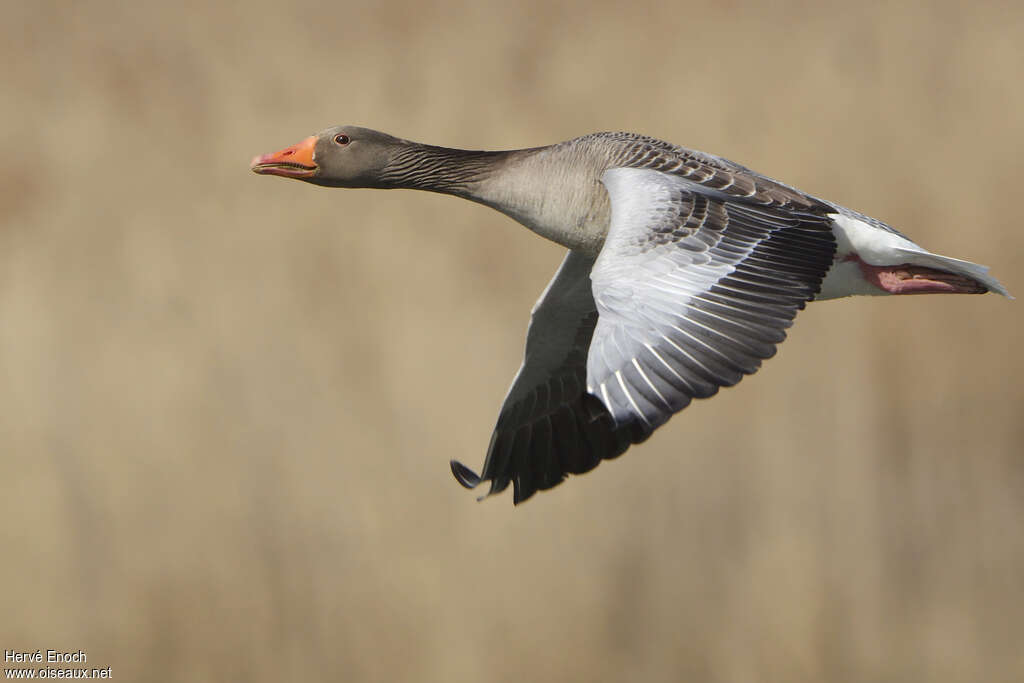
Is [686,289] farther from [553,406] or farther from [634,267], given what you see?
[553,406]

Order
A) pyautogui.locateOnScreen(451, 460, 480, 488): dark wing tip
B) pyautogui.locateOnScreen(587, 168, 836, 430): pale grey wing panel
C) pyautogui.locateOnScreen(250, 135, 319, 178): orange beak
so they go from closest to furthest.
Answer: pyautogui.locateOnScreen(587, 168, 836, 430): pale grey wing panel, pyautogui.locateOnScreen(451, 460, 480, 488): dark wing tip, pyautogui.locateOnScreen(250, 135, 319, 178): orange beak

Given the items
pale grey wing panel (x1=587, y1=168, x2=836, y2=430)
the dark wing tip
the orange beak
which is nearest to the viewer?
pale grey wing panel (x1=587, y1=168, x2=836, y2=430)

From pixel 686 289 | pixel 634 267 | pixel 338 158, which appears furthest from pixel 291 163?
pixel 686 289

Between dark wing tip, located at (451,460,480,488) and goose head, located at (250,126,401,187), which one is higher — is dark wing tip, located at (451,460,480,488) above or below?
below

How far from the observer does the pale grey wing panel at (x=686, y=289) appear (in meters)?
3.54

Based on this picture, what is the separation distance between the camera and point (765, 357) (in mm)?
3578

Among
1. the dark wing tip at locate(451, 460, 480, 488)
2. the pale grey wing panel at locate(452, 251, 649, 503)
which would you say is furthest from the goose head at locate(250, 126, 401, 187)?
the dark wing tip at locate(451, 460, 480, 488)

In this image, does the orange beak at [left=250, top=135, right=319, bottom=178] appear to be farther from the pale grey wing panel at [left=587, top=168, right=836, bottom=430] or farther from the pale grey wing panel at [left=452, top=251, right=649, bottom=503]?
the pale grey wing panel at [left=587, top=168, right=836, bottom=430]

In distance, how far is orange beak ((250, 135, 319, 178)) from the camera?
4.98 metres

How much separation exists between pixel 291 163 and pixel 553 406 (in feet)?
4.62

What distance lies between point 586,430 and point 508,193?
3.31 feet

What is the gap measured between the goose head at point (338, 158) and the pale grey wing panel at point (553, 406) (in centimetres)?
82

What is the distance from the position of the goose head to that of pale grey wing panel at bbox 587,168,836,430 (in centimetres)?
121

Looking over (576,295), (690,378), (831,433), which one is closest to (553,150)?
(576,295)
